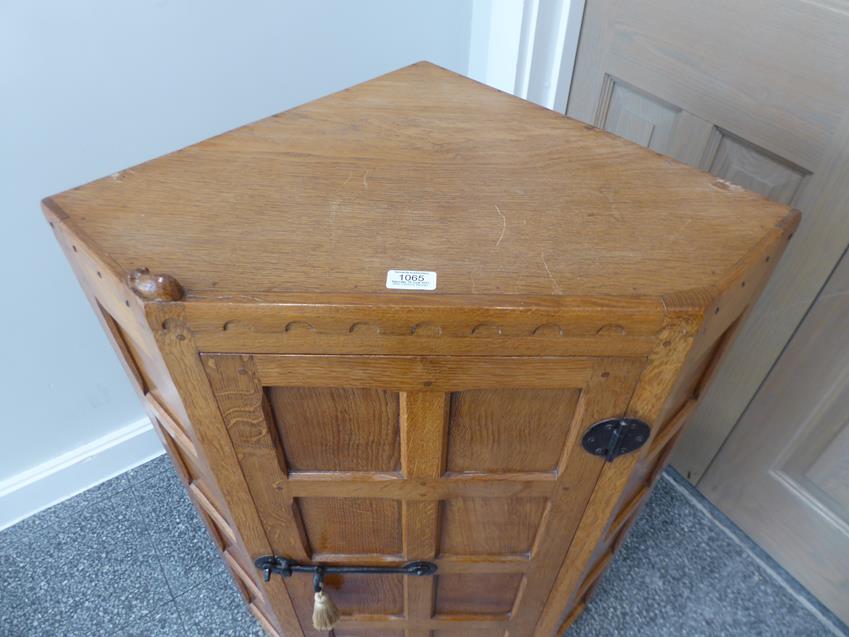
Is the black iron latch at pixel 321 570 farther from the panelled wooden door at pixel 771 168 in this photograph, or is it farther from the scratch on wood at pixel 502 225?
the panelled wooden door at pixel 771 168

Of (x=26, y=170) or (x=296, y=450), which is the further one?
(x=26, y=170)

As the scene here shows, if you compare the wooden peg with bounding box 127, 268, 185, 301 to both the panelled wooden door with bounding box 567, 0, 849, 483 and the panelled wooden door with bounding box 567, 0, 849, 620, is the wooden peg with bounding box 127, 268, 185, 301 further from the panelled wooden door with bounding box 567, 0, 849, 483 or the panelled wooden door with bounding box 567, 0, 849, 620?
the panelled wooden door with bounding box 567, 0, 849, 483

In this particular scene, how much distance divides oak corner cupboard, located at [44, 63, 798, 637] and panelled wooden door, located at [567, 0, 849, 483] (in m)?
0.37

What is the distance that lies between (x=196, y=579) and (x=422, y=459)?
0.92m

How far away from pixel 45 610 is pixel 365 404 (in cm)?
110

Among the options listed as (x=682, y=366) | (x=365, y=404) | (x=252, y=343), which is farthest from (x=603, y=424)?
(x=252, y=343)

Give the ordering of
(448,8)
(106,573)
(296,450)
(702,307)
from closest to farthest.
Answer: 1. (702,307)
2. (296,450)
3. (448,8)
4. (106,573)

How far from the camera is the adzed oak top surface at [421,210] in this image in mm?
478

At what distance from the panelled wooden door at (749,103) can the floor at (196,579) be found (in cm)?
38

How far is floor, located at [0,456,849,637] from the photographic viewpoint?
45.5 inches

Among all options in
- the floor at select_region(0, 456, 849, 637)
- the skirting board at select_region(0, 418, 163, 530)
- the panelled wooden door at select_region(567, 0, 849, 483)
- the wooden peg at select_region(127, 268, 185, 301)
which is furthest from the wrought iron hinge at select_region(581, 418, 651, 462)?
the skirting board at select_region(0, 418, 163, 530)

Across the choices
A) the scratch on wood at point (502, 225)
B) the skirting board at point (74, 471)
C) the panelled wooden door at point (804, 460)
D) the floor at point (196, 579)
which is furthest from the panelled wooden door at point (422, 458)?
the skirting board at point (74, 471)

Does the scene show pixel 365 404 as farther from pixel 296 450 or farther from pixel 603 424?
pixel 603 424

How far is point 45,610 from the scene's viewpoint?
117 cm
